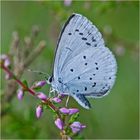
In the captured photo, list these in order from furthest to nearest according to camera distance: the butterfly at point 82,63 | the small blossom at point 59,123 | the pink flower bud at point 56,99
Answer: the butterfly at point 82,63 < the pink flower bud at point 56,99 < the small blossom at point 59,123

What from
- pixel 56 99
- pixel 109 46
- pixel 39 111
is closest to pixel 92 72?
pixel 56 99

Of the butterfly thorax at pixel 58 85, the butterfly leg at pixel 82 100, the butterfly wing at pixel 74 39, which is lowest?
the butterfly leg at pixel 82 100

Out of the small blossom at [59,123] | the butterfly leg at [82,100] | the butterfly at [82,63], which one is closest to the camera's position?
the small blossom at [59,123]

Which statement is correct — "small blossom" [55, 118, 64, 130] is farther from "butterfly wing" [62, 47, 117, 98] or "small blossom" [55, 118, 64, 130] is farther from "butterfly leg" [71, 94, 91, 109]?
"butterfly wing" [62, 47, 117, 98]

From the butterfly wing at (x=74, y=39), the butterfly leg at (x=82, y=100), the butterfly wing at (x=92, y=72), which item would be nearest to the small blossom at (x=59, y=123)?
the butterfly leg at (x=82, y=100)

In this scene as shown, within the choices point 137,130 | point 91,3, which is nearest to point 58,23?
point 91,3

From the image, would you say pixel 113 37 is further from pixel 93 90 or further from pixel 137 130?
pixel 93 90

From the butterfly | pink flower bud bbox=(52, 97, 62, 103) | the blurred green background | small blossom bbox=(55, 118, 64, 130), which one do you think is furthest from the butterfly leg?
the blurred green background

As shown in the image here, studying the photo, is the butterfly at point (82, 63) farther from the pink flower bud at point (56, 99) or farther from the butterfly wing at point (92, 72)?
the pink flower bud at point (56, 99)
